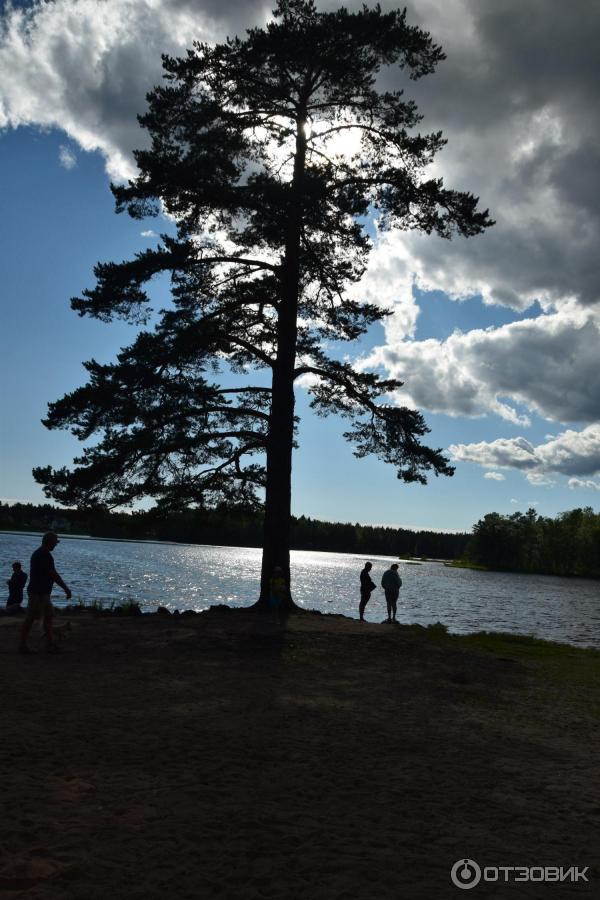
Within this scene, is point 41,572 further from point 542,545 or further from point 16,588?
point 542,545

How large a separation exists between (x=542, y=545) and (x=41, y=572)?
122m

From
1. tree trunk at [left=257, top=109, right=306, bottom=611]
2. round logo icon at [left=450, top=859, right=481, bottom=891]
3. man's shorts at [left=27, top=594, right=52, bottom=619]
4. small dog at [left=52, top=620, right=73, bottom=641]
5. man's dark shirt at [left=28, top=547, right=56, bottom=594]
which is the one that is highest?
tree trunk at [left=257, top=109, right=306, bottom=611]

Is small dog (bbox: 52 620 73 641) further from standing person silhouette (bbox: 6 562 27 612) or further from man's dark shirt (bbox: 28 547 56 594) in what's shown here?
standing person silhouette (bbox: 6 562 27 612)

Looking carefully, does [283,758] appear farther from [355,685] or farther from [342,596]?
[342,596]

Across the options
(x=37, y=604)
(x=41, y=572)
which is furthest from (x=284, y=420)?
(x=37, y=604)

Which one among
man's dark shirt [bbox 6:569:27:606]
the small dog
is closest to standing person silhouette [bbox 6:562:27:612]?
man's dark shirt [bbox 6:569:27:606]

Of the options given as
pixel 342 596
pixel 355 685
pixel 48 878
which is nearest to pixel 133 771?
pixel 48 878

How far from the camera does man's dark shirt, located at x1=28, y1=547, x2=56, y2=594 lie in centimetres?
1126

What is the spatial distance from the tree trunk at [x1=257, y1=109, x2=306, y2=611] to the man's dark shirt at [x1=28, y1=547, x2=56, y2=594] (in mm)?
6629

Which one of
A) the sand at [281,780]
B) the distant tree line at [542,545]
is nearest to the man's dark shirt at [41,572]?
the sand at [281,780]

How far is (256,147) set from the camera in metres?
17.5

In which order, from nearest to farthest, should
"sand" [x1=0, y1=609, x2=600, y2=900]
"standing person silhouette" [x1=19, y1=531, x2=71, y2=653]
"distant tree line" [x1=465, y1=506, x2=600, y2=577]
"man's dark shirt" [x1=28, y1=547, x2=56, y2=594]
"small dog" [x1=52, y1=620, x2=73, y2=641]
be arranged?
"sand" [x1=0, y1=609, x2=600, y2=900] < "standing person silhouette" [x1=19, y1=531, x2=71, y2=653] < "man's dark shirt" [x1=28, y1=547, x2=56, y2=594] < "small dog" [x1=52, y1=620, x2=73, y2=641] < "distant tree line" [x1=465, y1=506, x2=600, y2=577]

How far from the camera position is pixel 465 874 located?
13.3 ft

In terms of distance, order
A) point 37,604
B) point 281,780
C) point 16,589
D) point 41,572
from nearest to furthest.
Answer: point 281,780 < point 37,604 < point 41,572 < point 16,589
